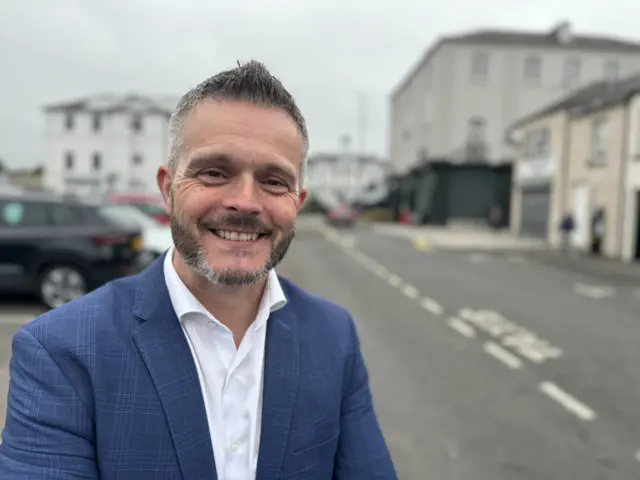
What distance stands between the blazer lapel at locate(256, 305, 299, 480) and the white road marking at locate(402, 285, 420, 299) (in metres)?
9.20

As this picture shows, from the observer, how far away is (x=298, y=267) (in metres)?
Answer: 14.8

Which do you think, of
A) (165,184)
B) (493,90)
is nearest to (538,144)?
(493,90)

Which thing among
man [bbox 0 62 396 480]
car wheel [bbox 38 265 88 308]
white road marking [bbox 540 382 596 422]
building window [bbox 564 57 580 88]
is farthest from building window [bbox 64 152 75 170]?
man [bbox 0 62 396 480]

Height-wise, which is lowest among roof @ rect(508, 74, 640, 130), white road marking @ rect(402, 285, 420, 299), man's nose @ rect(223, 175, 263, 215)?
white road marking @ rect(402, 285, 420, 299)

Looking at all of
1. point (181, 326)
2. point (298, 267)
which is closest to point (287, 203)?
point (181, 326)

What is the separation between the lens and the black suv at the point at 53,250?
25.6 feet

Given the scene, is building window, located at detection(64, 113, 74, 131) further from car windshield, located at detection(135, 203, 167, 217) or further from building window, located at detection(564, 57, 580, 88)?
building window, located at detection(564, 57, 580, 88)

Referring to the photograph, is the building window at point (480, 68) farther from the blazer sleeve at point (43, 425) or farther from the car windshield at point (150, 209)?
the blazer sleeve at point (43, 425)

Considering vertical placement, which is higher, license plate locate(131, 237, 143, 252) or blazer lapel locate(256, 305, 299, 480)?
blazer lapel locate(256, 305, 299, 480)

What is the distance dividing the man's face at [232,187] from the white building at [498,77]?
4316 cm

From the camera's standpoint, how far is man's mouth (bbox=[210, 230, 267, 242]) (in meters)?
1.46

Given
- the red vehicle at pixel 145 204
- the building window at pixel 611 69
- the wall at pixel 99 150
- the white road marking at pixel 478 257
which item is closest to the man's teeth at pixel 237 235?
the red vehicle at pixel 145 204

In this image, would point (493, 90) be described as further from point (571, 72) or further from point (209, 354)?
point (209, 354)

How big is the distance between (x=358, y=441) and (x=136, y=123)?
198ft
